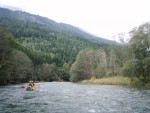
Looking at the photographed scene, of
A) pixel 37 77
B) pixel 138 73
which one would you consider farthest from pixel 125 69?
pixel 37 77

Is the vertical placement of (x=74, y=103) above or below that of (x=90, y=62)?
below

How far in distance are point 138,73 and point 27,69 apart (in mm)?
58463

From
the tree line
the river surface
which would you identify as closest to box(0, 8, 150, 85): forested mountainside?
the tree line

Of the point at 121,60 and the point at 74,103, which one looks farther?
the point at 121,60

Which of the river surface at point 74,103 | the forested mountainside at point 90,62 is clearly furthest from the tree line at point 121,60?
the river surface at point 74,103

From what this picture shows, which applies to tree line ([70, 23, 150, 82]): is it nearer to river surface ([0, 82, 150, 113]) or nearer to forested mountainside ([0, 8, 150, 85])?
forested mountainside ([0, 8, 150, 85])

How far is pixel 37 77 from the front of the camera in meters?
166

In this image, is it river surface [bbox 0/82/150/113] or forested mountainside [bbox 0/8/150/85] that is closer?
river surface [bbox 0/82/150/113]

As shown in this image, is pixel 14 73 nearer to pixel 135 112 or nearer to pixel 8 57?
pixel 8 57

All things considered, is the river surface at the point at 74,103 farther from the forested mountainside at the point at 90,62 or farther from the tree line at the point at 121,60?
the forested mountainside at the point at 90,62

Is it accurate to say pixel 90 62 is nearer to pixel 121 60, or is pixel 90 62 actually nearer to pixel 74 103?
pixel 121 60

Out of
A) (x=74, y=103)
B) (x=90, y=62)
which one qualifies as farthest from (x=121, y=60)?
(x=74, y=103)

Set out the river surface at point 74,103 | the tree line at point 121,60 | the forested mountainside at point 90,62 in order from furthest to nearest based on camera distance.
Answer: the forested mountainside at point 90,62 → the tree line at point 121,60 → the river surface at point 74,103

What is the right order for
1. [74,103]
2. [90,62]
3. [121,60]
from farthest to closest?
[90,62] → [121,60] → [74,103]
